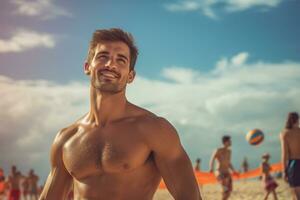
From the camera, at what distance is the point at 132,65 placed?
135 inches

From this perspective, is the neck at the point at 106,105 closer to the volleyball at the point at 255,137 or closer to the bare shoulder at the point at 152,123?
the bare shoulder at the point at 152,123

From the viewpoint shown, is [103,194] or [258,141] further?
[258,141]

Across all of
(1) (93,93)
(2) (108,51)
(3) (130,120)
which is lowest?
(3) (130,120)

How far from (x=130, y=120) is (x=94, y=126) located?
0.99 feet

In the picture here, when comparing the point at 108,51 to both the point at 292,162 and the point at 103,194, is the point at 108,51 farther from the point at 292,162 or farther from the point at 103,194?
the point at 292,162

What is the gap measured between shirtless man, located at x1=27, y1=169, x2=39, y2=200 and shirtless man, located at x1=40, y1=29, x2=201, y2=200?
59.6 feet

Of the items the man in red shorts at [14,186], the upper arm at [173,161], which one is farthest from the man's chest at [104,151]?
the man in red shorts at [14,186]

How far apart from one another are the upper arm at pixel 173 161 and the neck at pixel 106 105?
0.36 metres

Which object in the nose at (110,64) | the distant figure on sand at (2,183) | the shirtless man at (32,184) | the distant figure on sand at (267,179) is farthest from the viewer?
the shirtless man at (32,184)

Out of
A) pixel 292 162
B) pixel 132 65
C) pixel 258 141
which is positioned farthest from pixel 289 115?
pixel 132 65

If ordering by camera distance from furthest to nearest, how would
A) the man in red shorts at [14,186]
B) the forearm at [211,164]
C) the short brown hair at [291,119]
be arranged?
the man in red shorts at [14,186] < the forearm at [211,164] < the short brown hair at [291,119]

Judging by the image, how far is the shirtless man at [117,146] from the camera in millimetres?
Result: 3143

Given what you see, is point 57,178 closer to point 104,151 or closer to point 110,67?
point 104,151

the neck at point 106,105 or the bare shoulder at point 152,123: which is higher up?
the neck at point 106,105
